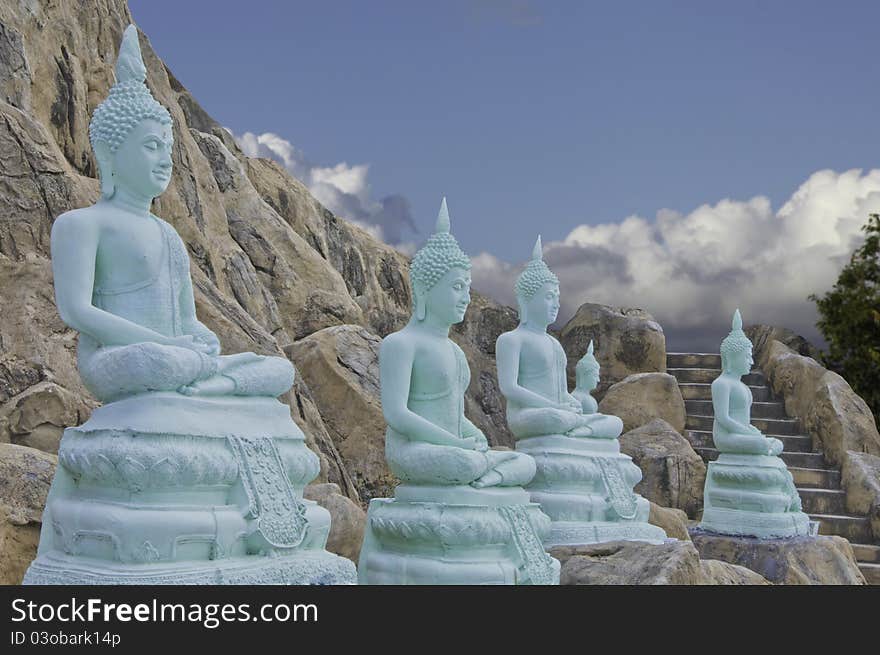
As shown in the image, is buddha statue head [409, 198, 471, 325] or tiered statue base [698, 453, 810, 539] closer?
buddha statue head [409, 198, 471, 325]

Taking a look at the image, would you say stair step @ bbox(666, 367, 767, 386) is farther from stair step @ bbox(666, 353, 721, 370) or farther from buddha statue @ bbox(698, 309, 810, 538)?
buddha statue @ bbox(698, 309, 810, 538)

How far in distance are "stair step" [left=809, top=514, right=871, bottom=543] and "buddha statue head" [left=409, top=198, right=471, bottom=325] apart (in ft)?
30.9

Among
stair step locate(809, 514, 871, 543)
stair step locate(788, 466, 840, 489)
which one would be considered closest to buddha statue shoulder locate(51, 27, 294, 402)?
stair step locate(809, 514, 871, 543)

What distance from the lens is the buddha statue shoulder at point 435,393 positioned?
6207 millimetres

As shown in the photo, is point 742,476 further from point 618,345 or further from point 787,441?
point 618,345

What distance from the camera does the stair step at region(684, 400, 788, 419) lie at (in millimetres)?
16719

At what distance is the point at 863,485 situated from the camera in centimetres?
1436

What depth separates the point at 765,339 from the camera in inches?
715

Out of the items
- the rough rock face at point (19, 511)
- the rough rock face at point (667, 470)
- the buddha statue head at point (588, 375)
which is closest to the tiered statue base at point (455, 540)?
the rough rock face at point (19, 511)

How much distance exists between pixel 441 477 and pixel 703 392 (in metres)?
11.9

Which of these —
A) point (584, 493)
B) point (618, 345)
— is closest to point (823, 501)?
point (618, 345)

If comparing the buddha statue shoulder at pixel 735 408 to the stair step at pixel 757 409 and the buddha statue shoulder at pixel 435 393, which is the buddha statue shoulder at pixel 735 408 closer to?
the stair step at pixel 757 409

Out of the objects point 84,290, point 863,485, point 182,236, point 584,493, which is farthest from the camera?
point 863,485
